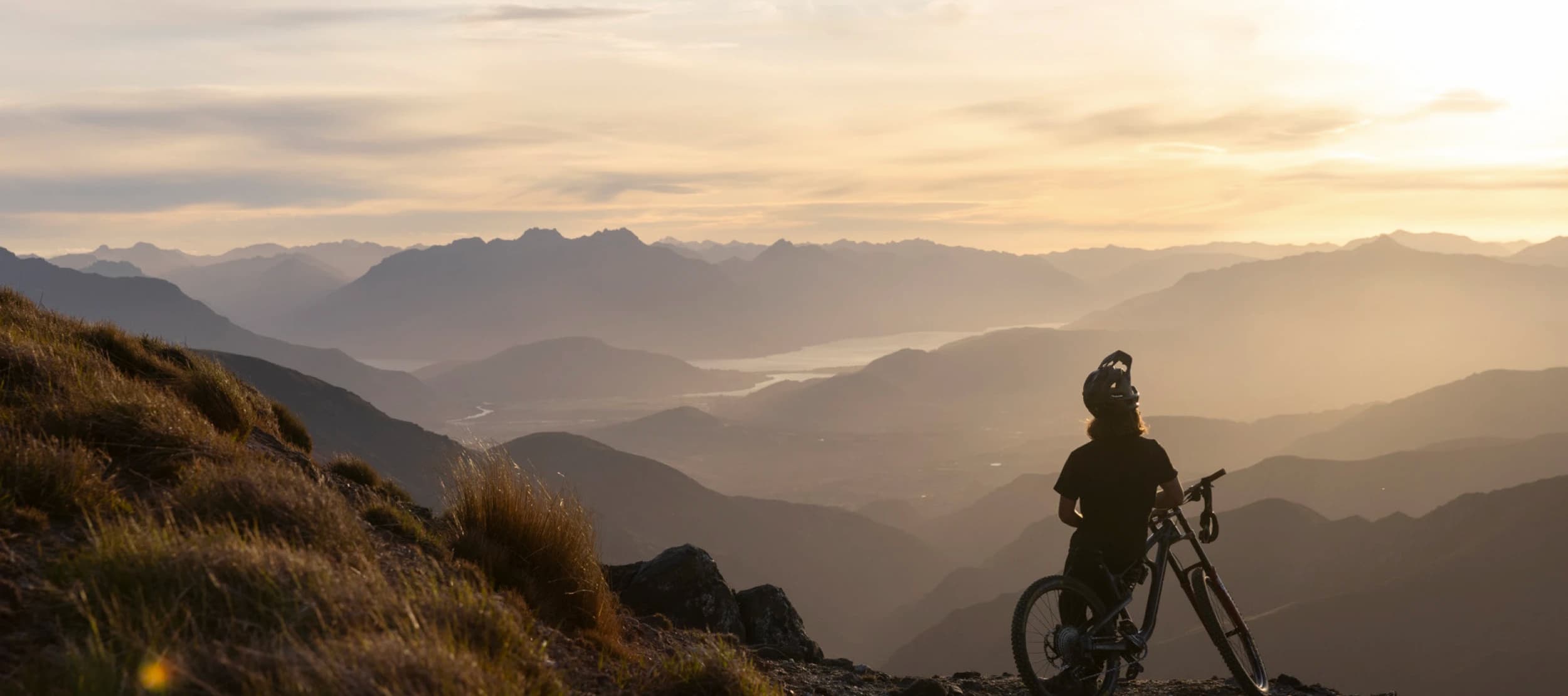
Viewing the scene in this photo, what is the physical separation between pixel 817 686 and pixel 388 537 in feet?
12.4

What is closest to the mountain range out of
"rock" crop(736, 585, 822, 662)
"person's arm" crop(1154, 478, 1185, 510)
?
"rock" crop(736, 585, 822, 662)

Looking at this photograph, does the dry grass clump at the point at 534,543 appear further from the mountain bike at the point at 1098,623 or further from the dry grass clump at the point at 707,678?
the mountain bike at the point at 1098,623

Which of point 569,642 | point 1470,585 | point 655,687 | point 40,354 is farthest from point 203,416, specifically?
point 1470,585

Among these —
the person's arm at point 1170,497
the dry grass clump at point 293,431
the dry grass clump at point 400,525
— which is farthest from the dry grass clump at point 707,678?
the dry grass clump at point 293,431

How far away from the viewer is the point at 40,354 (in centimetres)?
841

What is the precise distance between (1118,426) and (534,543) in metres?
4.68

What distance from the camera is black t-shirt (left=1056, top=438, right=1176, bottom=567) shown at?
21.9 feet

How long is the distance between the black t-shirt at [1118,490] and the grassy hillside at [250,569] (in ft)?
8.64

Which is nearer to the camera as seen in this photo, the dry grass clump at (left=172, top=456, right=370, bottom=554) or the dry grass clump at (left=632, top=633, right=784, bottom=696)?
the dry grass clump at (left=632, top=633, right=784, bottom=696)

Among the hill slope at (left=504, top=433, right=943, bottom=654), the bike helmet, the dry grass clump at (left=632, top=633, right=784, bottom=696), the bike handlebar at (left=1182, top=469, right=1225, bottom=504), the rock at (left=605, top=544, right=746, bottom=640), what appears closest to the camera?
the dry grass clump at (left=632, top=633, right=784, bottom=696)

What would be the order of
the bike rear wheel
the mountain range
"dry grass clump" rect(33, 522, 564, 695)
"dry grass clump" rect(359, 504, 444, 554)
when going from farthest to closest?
1. the mountain range
2. "dry grass clump" rect(359, 504, 444, 554)
3. the bike rear wheel
4. "dry grass clump" rect(33, 522, 564, 695)

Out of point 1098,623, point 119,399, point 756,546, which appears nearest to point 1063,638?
point 1098,623

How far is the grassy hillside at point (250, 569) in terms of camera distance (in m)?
3.98

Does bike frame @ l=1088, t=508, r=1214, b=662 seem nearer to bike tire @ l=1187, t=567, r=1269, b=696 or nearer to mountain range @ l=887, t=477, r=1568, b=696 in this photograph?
bike tire @ l=1187, t=567, r=1269, b=696
